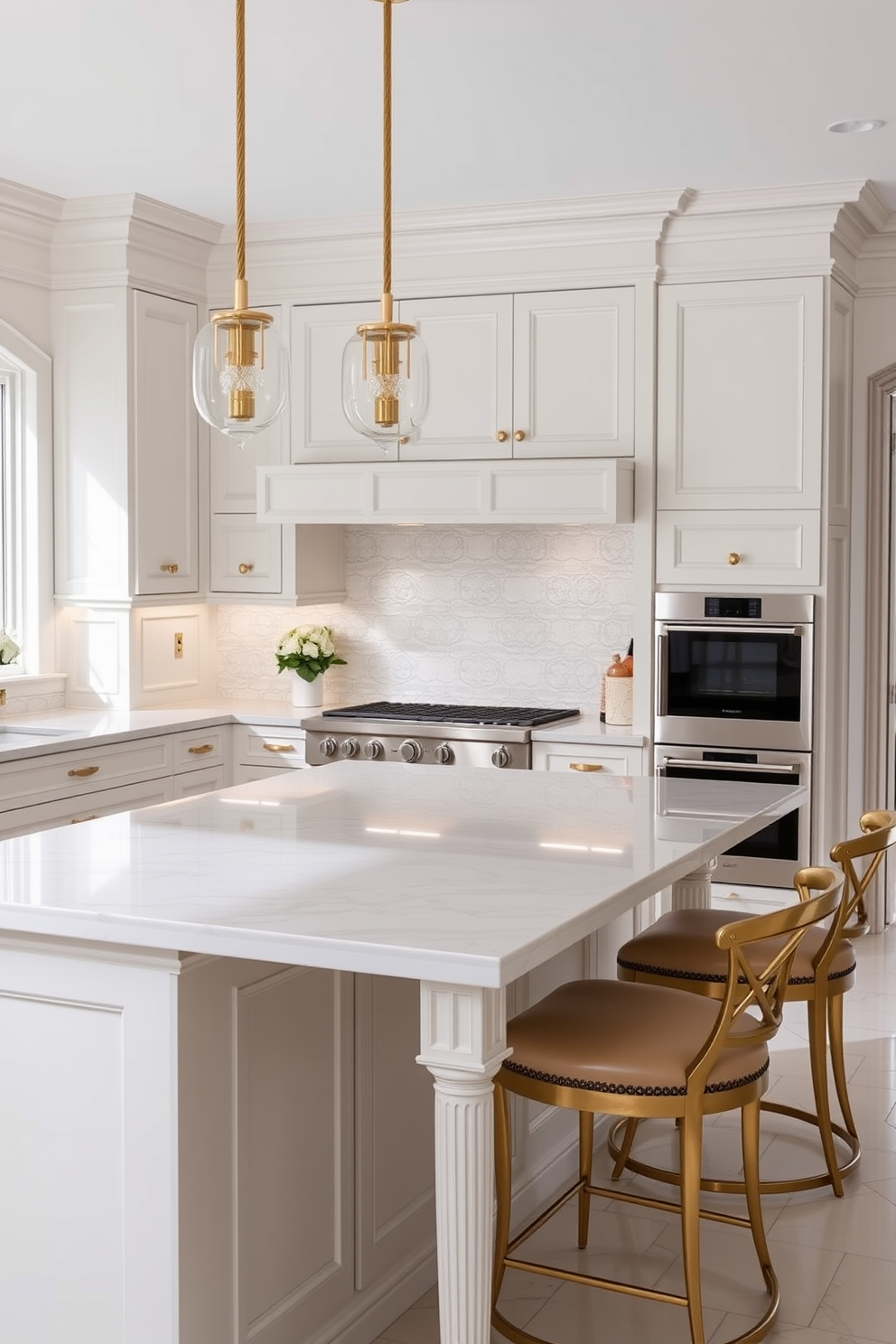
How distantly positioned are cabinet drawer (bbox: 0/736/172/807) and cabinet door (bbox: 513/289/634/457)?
1.76 metres

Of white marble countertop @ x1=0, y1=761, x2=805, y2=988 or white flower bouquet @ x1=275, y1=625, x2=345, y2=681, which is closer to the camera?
white marble countertop @ x1=0, y1=761, x2=805, y2=988

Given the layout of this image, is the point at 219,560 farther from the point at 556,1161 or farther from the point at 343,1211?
the point at 343,1211

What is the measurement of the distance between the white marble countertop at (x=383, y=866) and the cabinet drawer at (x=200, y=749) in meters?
1.91

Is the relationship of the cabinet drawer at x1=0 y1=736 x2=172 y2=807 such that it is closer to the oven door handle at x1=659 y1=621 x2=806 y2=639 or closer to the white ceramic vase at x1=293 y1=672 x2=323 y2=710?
the white ceramic vase at x1=293 y1=672 x2=323 y2=710

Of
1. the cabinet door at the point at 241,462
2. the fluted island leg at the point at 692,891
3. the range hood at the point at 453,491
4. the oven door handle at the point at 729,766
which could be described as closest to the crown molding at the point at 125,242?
the cabinet door at the point at 241,462

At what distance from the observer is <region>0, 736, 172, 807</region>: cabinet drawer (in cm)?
457

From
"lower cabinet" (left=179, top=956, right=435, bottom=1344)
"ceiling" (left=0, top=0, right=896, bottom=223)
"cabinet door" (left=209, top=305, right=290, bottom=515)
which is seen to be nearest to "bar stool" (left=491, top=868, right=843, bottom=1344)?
"lower cabinet" (left=179, top=956, right=435, bottom=1344)

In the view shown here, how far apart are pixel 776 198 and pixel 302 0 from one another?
217 cm

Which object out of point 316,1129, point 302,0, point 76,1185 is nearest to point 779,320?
point 302,0

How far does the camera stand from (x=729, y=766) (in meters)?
5.15

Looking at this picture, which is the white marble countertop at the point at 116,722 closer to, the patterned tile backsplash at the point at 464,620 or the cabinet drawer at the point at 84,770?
the cabinet drawer at the point at 84,770

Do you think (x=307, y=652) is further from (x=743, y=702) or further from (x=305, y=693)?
(x=743, y=702)

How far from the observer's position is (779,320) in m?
5.02

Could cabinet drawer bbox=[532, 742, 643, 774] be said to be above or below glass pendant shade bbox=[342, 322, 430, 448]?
below
